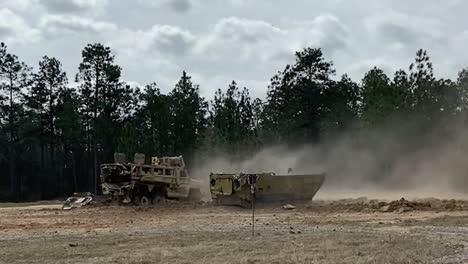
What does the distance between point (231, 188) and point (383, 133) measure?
93.7ft

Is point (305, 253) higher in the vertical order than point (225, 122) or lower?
lower

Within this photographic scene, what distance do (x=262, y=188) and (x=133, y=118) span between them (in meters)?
47.9

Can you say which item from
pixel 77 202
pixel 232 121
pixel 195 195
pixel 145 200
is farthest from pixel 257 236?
pixel 232 121

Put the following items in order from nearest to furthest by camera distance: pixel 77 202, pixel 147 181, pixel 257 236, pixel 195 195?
pixel 257 236 → pixel 147 181 → pixel 195 195 → pixel 77 202

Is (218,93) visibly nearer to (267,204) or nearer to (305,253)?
(267,204)

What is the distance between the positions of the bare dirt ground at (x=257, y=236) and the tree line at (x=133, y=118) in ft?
122

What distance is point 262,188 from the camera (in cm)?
3183

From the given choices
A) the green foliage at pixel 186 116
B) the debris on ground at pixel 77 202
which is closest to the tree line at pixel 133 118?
the green foliage at pixel 186 116

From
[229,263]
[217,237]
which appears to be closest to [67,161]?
[217,237]

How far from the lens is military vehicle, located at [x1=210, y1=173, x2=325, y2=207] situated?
31667mm

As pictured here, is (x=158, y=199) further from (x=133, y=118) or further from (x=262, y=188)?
(x=133, y=118)

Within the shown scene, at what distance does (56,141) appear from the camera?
7844 cm

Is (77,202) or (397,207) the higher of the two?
(397,207)

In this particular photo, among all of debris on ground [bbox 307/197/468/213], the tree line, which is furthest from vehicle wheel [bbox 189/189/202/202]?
the tree line
